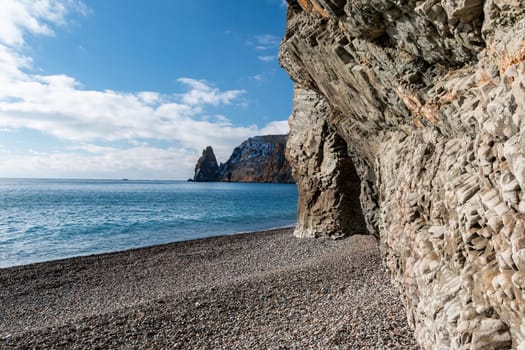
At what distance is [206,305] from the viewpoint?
10977mm

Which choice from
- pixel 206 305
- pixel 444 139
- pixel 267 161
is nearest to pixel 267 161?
pixel 267 161

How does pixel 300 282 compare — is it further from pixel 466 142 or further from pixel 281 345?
pixel 466 142

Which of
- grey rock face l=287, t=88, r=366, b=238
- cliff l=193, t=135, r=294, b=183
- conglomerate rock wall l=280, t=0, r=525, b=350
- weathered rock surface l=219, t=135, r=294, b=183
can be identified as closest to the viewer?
conglomerate rock wall l=280, t=0, r=525, b=350

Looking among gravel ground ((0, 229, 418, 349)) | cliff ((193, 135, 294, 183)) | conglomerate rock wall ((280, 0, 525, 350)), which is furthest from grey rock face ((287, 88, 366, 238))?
cliff ((193, 135, 294, 183))

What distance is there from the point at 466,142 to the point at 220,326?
7.54 m

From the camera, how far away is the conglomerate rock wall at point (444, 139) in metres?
4.51

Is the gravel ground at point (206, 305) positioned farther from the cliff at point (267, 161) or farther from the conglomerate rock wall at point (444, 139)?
the cliff at point (267, 161)

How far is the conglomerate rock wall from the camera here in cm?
451

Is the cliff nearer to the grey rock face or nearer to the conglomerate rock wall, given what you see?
the grey rock face

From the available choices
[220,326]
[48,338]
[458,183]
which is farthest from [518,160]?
[48,338]

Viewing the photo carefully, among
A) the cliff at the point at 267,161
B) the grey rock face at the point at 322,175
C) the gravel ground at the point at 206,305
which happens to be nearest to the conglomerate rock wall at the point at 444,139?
the gravel ground at the point at 206,305

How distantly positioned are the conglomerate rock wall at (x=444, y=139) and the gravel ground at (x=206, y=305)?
2.01 meters

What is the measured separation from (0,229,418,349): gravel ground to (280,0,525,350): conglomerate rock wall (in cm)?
201

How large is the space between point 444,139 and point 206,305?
838 centimetres
